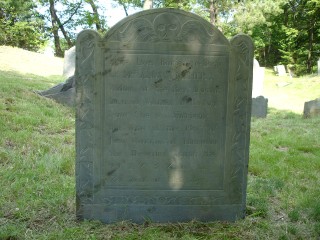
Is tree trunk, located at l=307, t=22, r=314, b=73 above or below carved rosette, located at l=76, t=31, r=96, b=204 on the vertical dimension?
above

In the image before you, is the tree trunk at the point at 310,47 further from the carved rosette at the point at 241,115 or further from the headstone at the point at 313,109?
the carved rosette at the point at 241,115

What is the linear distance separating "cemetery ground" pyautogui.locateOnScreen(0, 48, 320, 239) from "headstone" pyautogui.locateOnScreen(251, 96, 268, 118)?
3126 mm

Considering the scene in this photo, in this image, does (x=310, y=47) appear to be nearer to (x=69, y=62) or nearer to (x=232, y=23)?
(x=232, y=23)

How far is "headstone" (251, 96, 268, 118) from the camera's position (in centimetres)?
1110

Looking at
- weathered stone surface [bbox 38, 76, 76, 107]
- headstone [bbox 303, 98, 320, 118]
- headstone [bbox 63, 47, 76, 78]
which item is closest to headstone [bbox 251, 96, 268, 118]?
headstone [bbox 303, 98, 320, 118]

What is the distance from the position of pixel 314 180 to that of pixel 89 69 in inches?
134

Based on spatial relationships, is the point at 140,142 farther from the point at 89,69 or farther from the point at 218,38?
the point at 218,38

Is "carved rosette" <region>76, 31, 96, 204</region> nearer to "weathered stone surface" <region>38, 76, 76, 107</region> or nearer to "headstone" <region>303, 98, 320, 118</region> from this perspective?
"weathered stone surface" <region>38, 76, 76, 107</region>

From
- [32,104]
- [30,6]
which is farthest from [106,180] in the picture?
[30,6]

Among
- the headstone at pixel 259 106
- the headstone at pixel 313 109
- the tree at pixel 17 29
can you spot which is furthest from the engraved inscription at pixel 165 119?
the tree at pixel 17 29

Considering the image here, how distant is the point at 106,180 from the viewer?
3500 mm

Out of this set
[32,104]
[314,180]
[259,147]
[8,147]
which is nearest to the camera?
[314,180]

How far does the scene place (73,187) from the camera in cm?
413

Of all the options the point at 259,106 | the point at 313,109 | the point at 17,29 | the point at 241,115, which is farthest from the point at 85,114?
the point at 17,29
